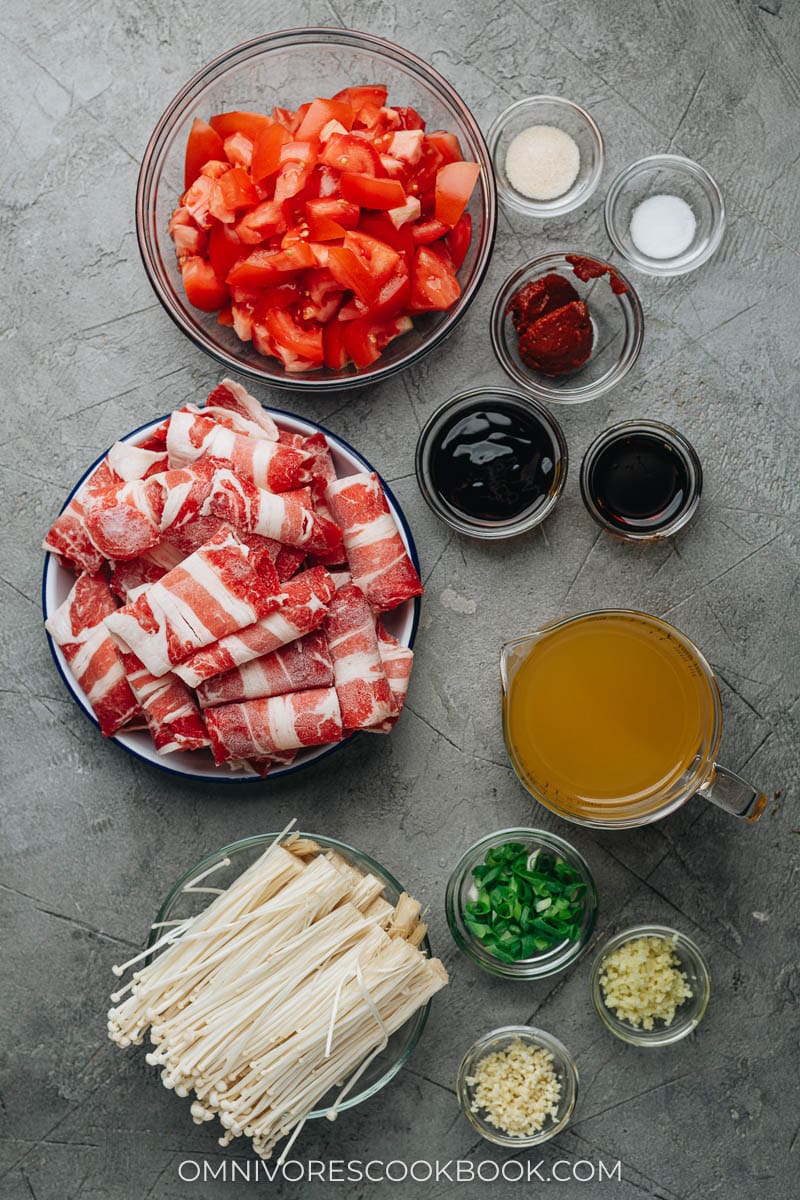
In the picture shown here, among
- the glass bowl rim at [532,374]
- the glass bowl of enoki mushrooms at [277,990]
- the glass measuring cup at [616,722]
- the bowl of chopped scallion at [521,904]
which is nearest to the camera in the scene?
the glass bowl of enoki mushrooms at [277,990]

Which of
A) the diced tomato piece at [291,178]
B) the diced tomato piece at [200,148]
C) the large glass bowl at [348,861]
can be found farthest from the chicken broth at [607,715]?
the diced tomato piece at [200,148]

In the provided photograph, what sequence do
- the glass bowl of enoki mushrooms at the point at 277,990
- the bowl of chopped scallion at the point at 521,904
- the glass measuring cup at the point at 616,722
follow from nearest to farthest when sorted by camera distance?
1. the glass bowl of enoki mushrooms at the point at 277,990
2. the glass measuring cup at the point at 616,722
3. the bowl of chopped scallion at the point at 521,904

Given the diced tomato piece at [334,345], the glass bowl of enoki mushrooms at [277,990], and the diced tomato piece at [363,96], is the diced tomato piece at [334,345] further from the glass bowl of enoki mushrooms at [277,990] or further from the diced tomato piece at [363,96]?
the glass bowl of enoki mushrooms at [277,990]

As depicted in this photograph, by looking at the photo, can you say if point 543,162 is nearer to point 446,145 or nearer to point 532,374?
point 446,145

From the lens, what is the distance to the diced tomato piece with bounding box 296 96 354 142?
194 centimetres

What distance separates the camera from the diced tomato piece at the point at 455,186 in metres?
1.97

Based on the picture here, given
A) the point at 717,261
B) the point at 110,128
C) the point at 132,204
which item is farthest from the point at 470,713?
the point at 110,128

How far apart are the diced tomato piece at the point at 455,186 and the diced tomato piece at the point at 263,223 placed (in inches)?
13.1

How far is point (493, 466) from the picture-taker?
6.82 feet

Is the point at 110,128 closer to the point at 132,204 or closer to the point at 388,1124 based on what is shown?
the point at 132,204

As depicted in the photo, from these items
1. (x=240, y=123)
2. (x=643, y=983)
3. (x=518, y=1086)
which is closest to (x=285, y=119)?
(x=240, y=123)

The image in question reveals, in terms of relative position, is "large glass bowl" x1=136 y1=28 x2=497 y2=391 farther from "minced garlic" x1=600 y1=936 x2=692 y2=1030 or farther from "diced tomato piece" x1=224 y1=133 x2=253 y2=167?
"minced garlic" x1=600 y1=936 x2=692 y2=1030

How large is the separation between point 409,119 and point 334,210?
33 cm

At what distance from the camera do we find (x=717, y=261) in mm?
2195
